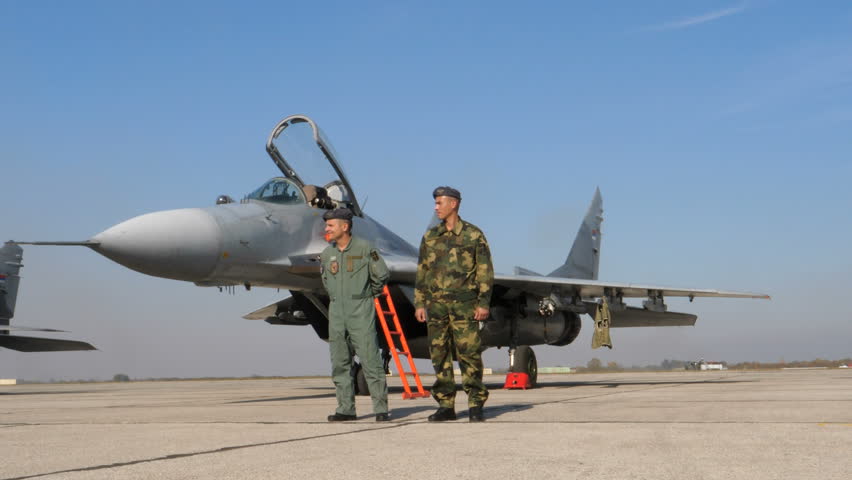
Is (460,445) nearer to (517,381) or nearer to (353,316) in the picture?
(353,316)

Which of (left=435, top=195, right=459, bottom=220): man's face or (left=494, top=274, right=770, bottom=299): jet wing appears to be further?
(left=494, top=274, right=770, bottom=299): jet wing

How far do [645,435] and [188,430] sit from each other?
327 centimetres

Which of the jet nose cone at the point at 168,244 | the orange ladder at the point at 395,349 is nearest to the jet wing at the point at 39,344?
the jet nose cone at the point at 168,244

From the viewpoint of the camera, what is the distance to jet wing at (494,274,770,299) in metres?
14.1

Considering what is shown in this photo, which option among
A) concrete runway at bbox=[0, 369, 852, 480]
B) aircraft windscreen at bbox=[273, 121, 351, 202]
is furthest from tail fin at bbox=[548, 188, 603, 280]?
concrete runway at bbox=[0, 369, 852, 480]

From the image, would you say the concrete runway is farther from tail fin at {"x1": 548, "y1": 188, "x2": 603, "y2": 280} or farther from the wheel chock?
tail fin at {"x1": 548, "y1": 188, "x2": 603, "y2": 280}

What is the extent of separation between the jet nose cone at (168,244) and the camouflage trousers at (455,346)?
3998 millimetres

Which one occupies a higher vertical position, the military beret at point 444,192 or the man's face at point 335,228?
the military beret at point 444,192

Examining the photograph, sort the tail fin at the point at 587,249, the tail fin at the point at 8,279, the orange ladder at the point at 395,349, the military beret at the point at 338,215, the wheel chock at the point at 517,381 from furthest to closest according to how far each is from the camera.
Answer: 1. the tail fin at the point at 8,279
2. the tail fin at the point at 587,249
3. the wheel chock at the point at 517,381
4. the orange ladder at the point at 395,349
5. the military beret at the point at 338,215

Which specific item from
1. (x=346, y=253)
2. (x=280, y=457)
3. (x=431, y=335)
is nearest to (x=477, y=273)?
(x=431, y=335)

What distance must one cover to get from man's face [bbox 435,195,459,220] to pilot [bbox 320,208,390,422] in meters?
0.68

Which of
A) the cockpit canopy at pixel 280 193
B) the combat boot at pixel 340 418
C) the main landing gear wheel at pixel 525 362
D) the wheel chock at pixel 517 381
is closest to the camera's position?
the combat boot at pixel 340 418

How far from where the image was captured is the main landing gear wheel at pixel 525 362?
1420 cm

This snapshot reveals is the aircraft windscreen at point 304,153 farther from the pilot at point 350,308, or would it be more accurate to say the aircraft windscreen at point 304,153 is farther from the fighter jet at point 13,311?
the fighter jet at point 13,311
